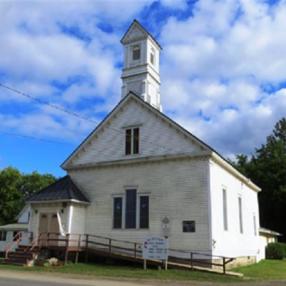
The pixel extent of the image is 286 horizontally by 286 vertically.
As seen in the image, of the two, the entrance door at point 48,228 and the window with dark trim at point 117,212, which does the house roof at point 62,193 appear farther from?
the window with dark trim at point 117,212

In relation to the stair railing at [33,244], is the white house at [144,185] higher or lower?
higher

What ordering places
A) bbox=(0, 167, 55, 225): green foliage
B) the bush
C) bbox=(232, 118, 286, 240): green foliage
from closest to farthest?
the bush, bbox=(232, 118, 286, 240): green foliage, bbox=(0, 167, 55, 225): green foliage

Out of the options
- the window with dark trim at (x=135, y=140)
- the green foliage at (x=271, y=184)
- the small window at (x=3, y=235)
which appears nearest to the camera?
the window with dark trim at (x=135, y=140)

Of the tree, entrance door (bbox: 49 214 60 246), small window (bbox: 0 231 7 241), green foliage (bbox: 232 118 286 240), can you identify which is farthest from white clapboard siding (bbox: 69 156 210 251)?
the tree

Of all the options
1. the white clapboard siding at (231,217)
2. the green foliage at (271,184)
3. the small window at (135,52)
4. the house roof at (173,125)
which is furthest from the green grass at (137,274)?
the green foliage at (271,184)

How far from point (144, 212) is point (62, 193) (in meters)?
5.55

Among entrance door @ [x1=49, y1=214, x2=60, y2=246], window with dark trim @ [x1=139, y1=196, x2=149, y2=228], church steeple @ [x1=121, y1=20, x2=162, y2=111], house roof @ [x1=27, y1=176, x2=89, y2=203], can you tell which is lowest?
entrance door @ [x1=49, y1=214, x2=60, y2=246]

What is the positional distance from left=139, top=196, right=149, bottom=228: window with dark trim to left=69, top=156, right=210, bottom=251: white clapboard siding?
308 millimetres

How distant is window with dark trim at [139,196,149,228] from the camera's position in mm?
26438

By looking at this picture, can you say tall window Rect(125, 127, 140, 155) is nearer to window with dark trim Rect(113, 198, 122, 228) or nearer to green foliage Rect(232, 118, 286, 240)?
window with dark trim Rect(113, 198, 122, 228)

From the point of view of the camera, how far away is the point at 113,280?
714 inches

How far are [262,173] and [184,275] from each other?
38195mm

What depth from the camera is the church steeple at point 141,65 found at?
30.8 meters

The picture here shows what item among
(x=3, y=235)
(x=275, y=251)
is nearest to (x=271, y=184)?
(x=275, y=251)
